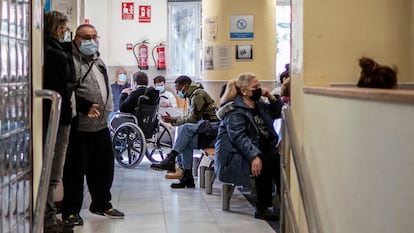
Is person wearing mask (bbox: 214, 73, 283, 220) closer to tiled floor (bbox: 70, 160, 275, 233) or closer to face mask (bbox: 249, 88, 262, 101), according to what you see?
face mask (bbox: 249, 88, 262, 101)

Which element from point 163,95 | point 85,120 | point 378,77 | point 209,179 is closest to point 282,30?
point 163,95

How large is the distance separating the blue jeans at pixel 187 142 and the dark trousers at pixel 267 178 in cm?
120

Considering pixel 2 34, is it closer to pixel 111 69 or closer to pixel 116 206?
pixel 116 206

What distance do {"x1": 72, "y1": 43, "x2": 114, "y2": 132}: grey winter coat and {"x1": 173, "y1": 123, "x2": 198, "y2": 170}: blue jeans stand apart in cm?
140

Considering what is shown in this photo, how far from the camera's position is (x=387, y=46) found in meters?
3.37

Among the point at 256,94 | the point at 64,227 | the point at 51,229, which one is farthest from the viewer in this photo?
the point at 256,94

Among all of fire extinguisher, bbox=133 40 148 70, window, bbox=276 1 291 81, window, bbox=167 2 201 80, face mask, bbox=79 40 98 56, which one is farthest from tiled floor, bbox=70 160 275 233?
window, bbox=276 1 291 81

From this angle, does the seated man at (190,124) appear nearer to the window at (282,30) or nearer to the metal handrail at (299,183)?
the metal handrail at (299,183)

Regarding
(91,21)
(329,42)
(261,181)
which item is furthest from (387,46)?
(91,21)

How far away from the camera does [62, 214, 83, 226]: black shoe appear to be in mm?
4379

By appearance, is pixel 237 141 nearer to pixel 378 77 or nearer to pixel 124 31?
pixel 378 77

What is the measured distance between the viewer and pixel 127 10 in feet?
34.3

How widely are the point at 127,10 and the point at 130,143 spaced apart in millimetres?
3561

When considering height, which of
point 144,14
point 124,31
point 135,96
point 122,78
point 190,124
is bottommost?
point 190,124
